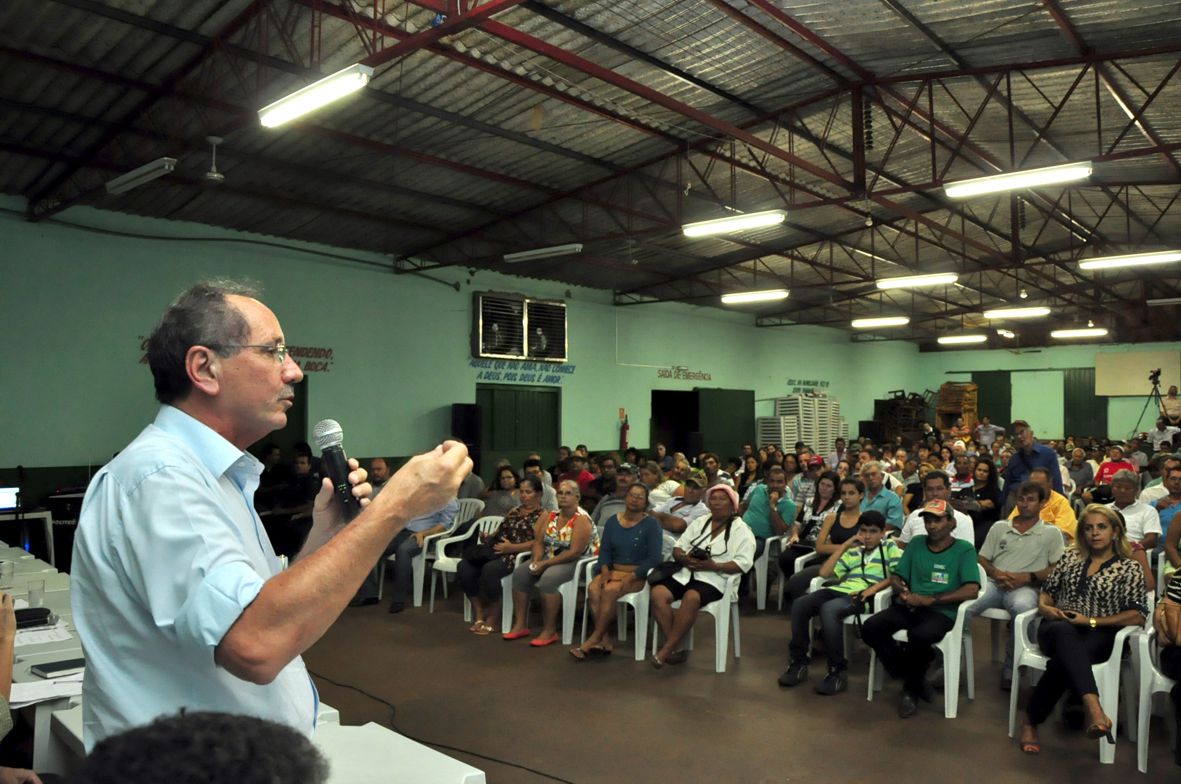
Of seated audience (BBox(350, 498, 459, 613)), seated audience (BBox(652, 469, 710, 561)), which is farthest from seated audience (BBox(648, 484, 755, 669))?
seated audience (BBox(350, 498, 459, 613))

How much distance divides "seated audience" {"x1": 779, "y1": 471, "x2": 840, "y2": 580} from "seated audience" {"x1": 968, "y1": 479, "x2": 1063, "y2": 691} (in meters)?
1.56

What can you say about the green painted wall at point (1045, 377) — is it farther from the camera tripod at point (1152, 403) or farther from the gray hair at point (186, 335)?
the gray hair at point (186, 335)

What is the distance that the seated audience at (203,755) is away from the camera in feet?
2.04

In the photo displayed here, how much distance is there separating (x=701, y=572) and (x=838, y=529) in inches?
44.9

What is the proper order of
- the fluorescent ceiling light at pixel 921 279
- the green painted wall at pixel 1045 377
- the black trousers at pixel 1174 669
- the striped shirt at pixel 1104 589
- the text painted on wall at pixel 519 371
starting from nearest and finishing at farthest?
the black trousers at pixel 1174 669 → the striped shirt at pixel 1104 589 → the fluorescent ceiling light at pixel 921 279 → the text painted on wall at pixel 519 371 → the green painted wall at pixel 1045 377

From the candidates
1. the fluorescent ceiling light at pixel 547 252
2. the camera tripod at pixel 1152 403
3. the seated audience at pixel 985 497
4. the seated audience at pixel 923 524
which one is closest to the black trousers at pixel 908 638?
the seated audience at pixel 923 524

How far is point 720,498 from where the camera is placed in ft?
18.1

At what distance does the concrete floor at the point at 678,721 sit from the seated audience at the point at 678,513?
34.9 inches

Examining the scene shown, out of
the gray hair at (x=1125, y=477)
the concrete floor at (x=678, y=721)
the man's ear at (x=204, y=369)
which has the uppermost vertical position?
the man's ear at (x=204, y=369)

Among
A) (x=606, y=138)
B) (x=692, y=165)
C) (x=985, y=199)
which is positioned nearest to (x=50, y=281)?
(x=606, y=138)

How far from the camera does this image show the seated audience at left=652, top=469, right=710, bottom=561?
20.9 ft

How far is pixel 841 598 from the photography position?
193 inches

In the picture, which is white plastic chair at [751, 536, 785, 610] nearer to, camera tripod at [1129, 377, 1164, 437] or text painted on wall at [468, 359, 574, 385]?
text painted on wall at [468, 359, 574, 385]

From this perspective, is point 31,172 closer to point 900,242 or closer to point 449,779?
point 449,779
